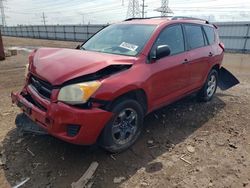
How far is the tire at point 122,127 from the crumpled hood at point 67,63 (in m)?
0.53

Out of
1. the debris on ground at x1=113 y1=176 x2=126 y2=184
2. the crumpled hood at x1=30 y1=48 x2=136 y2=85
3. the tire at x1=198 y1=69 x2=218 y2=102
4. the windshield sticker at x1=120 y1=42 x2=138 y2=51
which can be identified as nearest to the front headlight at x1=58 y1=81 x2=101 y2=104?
the crumpled hood at x1=30 y1=48 x2=136 y2=85

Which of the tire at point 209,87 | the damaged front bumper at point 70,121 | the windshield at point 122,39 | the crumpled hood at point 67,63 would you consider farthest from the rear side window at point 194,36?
the damaged front bumper at point 70,121

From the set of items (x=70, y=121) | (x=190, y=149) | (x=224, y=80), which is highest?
(x=70, y=121)

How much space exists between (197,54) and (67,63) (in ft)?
8.70

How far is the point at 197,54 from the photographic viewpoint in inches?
185

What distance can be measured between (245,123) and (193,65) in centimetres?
144

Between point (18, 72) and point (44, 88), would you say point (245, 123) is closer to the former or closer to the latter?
point (44, 88)

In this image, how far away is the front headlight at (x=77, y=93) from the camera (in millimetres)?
2762

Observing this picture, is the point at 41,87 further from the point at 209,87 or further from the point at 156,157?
the point at 209,87

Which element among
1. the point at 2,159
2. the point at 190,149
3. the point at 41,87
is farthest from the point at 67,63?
the point at 190,149

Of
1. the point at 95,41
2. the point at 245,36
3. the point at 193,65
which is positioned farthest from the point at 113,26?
the point at 245,36

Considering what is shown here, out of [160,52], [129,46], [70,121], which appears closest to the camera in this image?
[70,121]

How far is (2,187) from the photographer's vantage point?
2.77 m

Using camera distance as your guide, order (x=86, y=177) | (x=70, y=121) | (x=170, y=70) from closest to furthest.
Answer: (x=70, y=121)
(x=86, y=177)
(x=170, y=70)
